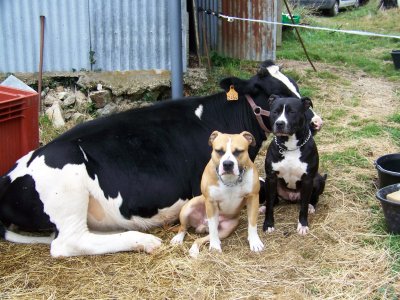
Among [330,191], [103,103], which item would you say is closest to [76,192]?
[330,191]

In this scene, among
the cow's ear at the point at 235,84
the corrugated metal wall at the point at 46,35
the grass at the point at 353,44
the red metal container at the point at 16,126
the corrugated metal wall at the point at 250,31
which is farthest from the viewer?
the grass at the point at 353,44

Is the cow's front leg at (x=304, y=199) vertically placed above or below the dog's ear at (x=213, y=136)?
below

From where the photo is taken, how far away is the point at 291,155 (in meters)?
4.39

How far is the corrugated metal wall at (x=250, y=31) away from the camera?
946cm

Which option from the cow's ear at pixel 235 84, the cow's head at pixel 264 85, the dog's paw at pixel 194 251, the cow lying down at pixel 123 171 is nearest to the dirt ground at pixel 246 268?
the dog's paw at pixel 194 251

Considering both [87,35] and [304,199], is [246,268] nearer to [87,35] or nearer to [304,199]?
[304,199]

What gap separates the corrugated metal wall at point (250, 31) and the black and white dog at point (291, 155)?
5.31 metres

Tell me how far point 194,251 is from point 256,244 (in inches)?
18.1

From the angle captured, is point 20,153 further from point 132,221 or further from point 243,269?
point 243,269

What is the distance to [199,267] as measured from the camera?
3.92 meters

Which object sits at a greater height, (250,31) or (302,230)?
(250,31)

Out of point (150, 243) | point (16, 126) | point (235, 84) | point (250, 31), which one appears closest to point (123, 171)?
point (150, 243)

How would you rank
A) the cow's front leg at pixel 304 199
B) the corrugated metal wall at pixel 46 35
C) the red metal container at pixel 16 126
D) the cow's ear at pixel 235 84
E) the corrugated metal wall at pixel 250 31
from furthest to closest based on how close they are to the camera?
the corrugated metal wall at pixel 250 31 → the corrugated metal wall at pixel 46 35 → the cow's ear at pixel 235 84 → the red metal container at pixel 16 126 → the cow's front leg at pixel 304 199

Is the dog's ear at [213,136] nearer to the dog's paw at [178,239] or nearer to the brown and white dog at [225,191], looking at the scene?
the brown and white dog at [225,191]
